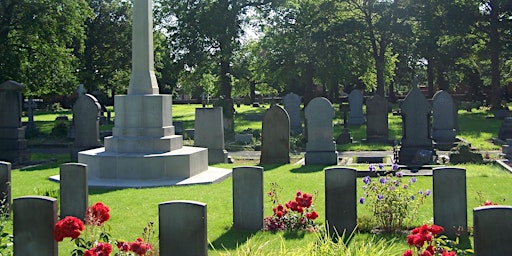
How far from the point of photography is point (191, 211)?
6.02 m

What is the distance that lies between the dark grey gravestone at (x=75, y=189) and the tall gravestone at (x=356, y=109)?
27391 millimetres

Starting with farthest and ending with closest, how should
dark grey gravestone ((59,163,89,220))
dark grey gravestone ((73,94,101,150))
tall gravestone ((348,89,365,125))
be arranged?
tall gravestone ((348,89,365,125))
dark grey gravestone ((73,94,101,150))
dark grey gravestone ((59,163,89,220))

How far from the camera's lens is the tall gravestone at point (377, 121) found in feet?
83.9

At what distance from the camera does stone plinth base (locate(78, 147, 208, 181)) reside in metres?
14.2

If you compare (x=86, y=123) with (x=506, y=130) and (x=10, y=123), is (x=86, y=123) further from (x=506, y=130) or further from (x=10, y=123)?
(x=506, y=130)

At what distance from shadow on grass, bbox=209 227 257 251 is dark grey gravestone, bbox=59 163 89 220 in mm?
2453

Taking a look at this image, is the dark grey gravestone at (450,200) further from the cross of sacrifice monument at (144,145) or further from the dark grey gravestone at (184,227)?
the cross of sacrifice monument at (144,145)

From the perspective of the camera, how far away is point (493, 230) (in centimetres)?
587

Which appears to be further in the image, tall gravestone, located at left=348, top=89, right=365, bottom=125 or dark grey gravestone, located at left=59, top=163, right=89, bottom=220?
tall gravestone, located at left=348, top=89, right=365, bottom=125

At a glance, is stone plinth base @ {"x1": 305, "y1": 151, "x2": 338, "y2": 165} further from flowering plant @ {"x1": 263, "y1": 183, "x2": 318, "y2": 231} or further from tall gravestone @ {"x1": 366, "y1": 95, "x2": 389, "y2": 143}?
flowering plant @ {"x1": 263, "y1": 183, "x2": 318, "y2": 231}

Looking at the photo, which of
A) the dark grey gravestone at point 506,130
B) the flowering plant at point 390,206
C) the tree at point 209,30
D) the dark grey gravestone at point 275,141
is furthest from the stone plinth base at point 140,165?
the tree at point 209,30

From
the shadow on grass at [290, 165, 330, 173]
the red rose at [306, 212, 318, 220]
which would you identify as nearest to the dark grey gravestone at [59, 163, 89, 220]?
the red rose at [306, 212, 318, 220]

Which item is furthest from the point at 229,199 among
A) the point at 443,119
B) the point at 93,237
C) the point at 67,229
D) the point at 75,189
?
the point at 443,119

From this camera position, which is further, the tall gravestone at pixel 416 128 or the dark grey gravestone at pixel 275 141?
the dark grey gravestone at pixel 275 141
